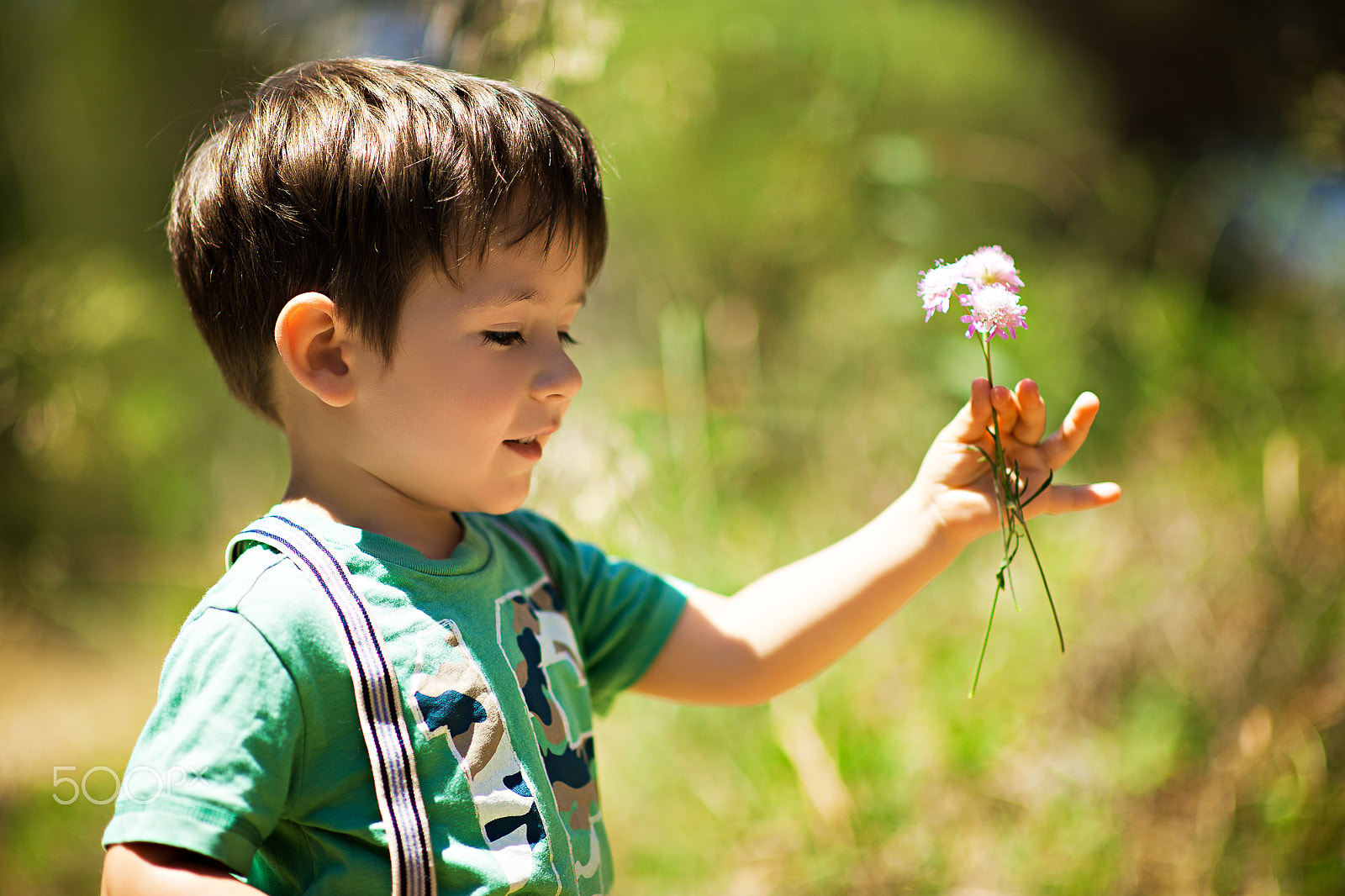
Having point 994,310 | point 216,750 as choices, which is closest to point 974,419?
point 994,310

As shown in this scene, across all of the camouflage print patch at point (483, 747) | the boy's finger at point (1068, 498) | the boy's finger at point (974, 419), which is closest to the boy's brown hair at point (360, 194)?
the camouflage print patch at point (483, 747)

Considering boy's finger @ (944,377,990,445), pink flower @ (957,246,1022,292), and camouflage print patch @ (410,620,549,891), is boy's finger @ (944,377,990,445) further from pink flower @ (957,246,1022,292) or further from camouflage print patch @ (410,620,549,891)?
camouflage print patch @ (410,620,549,891)

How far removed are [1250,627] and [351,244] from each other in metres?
1.54

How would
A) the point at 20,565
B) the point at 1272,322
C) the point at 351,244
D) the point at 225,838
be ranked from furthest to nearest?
the point at 20,565 → the point at 1272,322 → the point at 351,244 → the point at 225,838

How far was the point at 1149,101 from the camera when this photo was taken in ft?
9.52

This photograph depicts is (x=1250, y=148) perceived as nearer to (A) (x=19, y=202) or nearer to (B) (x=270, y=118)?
(B) (x=270, y=118)

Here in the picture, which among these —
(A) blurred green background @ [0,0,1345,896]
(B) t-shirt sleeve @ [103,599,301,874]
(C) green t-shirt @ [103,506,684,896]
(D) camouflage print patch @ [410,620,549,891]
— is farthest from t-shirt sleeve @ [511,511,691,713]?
(A) blurred green background @ [0,0,1345,896]

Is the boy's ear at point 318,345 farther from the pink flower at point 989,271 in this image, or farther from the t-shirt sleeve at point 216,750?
the pink flower at point 989,271

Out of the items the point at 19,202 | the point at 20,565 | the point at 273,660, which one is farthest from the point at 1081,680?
the point at 19,202

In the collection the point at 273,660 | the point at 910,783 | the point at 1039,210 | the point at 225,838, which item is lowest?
the point at 225,838

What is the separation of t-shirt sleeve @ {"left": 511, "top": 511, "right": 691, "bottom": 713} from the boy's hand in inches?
→ 11.3

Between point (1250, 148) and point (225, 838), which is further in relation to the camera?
point (1250, 148)

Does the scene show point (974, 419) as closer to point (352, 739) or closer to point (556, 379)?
point (556, 379)

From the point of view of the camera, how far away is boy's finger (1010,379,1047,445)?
0.82 metres
